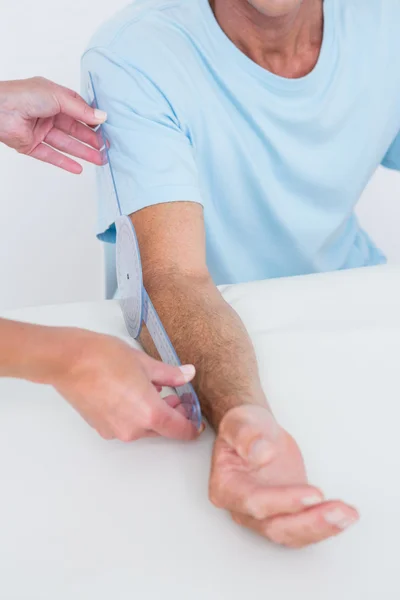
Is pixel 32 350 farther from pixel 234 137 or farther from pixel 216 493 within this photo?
pixel 234 137

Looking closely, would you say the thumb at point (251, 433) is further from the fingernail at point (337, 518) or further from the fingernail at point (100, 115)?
the fingernail at point (100, 115)

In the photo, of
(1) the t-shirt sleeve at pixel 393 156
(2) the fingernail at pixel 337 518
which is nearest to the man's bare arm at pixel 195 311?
(2) the fingernail at pixel 337 518

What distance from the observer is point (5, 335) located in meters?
0.86

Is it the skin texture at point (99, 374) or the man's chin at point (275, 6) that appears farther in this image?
the man's chin at point (275, 6)

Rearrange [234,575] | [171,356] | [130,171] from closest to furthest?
[234,575]
[171,356]
[130,171]

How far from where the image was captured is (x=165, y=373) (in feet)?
2.83

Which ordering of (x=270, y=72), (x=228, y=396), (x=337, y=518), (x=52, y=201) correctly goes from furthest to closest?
(x=52, y=201), (x=270, y=72), (x=228, y=396), (x=337, y=518)

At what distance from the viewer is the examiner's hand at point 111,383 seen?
819 mm

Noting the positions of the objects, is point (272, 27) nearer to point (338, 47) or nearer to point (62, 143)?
point (338, 47)

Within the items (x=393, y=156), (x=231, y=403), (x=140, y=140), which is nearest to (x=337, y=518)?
(x=231, y=403)

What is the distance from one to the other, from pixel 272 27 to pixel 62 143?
370 millimetres

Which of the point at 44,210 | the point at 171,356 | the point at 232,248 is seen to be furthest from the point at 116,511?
the point at 44,210

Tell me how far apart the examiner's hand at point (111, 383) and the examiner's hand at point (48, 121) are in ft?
1.50

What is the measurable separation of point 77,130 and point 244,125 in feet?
0.87
